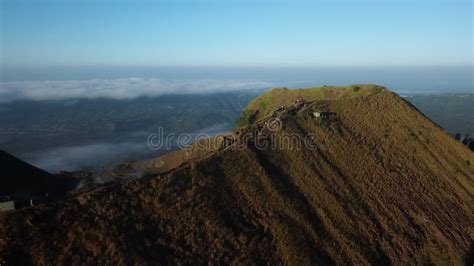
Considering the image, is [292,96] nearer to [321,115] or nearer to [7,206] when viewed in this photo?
[321,115]

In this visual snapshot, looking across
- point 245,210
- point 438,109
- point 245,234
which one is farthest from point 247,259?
point 438,109

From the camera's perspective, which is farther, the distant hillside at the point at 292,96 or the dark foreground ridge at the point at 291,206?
the distant hillside at the point at 292,96

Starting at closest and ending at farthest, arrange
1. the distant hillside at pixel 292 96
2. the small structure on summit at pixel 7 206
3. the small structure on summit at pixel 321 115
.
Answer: the small structure on summit at pixel 7 206
the small structure on summit at pixel 321 115
the distant hillside at pixel 292 96

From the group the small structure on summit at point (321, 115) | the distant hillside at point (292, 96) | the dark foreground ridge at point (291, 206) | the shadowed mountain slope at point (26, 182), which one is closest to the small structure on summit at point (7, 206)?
the dark foreground ridge at point (291, 206)

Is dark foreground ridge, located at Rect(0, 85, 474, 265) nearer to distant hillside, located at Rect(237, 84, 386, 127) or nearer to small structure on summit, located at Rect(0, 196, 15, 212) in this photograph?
small structure on summit, located at Rect(0, 196, 15, 212)

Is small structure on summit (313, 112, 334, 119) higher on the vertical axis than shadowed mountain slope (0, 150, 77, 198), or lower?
higher

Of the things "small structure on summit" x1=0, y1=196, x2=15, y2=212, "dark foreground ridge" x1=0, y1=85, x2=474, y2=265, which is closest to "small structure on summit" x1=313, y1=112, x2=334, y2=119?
"dark foreground ridge" x1=0, y1=85, x2=474, y2=265

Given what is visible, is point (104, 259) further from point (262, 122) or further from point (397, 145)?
point (397, 145)

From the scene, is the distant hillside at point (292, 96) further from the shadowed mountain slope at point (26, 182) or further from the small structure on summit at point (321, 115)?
the shadowed mountain slope at point (26, 182)
